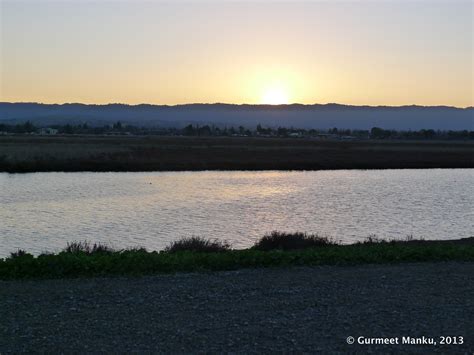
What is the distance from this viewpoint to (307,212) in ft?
104

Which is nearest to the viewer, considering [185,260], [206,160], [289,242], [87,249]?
[185,260]

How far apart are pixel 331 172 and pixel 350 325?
182ft

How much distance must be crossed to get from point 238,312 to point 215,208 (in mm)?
23004

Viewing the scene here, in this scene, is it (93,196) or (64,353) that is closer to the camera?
(64,353)

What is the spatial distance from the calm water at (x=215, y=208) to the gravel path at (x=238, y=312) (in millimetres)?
9444

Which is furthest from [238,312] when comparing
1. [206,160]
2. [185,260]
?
[206,160]

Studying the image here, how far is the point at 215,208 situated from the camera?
32312mm

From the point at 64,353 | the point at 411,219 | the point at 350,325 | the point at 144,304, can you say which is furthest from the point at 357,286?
the point at 411,219

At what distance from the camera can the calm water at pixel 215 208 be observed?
23750mm

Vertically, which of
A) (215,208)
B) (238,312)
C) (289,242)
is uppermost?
(238,312)

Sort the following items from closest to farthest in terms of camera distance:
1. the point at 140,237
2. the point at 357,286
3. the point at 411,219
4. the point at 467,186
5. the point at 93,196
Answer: the point at 357,286 < the point at 140,237 < the point at 411,219 < the point at 93,196 < the point at 467,186

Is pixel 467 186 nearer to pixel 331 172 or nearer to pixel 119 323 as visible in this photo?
pixel 331 172

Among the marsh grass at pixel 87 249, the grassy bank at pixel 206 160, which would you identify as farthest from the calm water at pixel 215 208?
the grassy bank at pixel 206 160

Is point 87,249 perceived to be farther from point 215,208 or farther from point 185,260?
point 215,208
